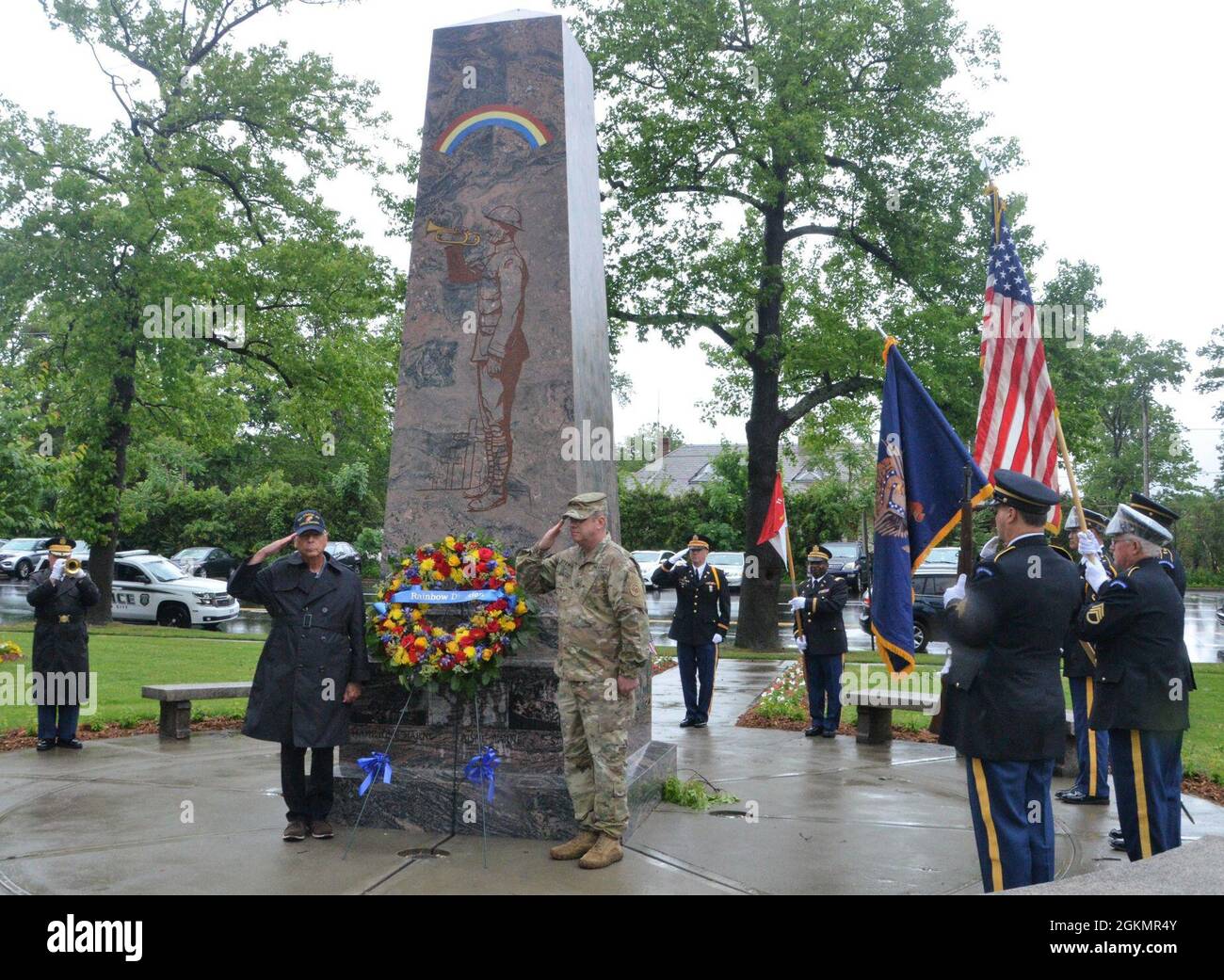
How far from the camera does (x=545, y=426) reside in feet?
22.1

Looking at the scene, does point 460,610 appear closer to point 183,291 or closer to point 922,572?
point 183,291

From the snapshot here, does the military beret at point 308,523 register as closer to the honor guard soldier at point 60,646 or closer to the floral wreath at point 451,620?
the floral wreath at point 451,620

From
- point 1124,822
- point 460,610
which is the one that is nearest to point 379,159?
point 460,610

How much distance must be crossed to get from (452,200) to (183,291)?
50.1 ft

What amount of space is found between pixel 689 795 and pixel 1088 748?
2931mm

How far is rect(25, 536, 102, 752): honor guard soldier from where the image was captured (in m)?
8.96

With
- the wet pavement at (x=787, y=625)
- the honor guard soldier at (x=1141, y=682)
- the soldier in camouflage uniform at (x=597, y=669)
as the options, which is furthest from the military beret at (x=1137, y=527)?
the wet pavement at (x=787, y=625)

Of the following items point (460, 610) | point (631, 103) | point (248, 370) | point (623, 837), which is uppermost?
point (631, 103)

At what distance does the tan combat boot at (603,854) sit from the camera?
5.43 m

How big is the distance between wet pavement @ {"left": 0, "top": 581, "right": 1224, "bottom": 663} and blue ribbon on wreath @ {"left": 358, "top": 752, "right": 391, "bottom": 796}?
13.2 m

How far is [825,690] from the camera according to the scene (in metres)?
10.4

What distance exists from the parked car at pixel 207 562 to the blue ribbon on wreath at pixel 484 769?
31842 mm

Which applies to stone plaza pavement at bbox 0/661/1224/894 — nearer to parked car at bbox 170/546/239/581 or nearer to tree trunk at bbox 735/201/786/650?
tree trunk at bbox 735/201/786/650

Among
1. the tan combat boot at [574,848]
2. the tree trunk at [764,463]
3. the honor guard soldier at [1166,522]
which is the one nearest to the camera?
the tan combat boot at [574,848]
